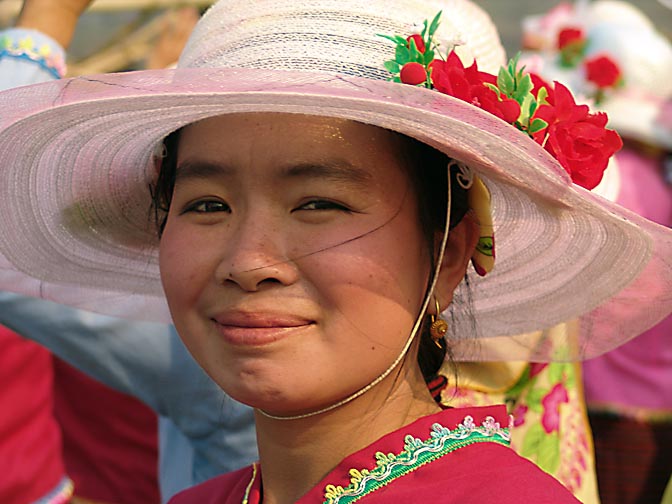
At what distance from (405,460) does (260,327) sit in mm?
286

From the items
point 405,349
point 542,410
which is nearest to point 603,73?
point 542,410

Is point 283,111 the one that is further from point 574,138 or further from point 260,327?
point 574,138

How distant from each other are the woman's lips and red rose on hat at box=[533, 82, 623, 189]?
1.49 feet

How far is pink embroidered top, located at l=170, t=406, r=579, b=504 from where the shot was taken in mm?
1330

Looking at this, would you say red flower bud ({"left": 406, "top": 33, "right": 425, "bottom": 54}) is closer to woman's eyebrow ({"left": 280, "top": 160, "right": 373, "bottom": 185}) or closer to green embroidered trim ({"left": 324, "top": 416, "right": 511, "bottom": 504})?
woman's eyebrow ({"left": 280, "top": 160, "right": 373, "bottom": 185})

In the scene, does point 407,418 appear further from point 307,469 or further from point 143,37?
point 143,37

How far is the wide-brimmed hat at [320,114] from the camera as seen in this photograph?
51.9 inches

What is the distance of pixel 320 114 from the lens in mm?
1354

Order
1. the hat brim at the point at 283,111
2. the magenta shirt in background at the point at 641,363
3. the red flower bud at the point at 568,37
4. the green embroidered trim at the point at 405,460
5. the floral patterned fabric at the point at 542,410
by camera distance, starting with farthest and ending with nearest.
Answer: the red flower bud at the point at 568,37
the magenta shirt in background at the point at 641,363
the floral patterned fabric at the point at 542,410
the green embroidered trim at the point at 405,460
the hat brim at the point at 283,111

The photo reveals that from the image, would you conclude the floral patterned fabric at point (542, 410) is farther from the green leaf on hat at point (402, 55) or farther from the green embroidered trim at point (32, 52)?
the green embroidered trim at point (32, 52)

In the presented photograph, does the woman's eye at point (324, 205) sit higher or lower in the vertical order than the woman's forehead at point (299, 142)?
lower

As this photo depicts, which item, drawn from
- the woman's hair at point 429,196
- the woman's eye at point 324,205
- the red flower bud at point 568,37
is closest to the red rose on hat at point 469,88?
the woman's hair at point 429,196

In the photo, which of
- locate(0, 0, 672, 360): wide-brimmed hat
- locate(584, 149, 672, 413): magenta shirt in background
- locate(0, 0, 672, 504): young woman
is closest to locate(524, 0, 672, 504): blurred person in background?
locate(584, 149, 672, 413): magenta shirt in background

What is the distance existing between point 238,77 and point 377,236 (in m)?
0.30
